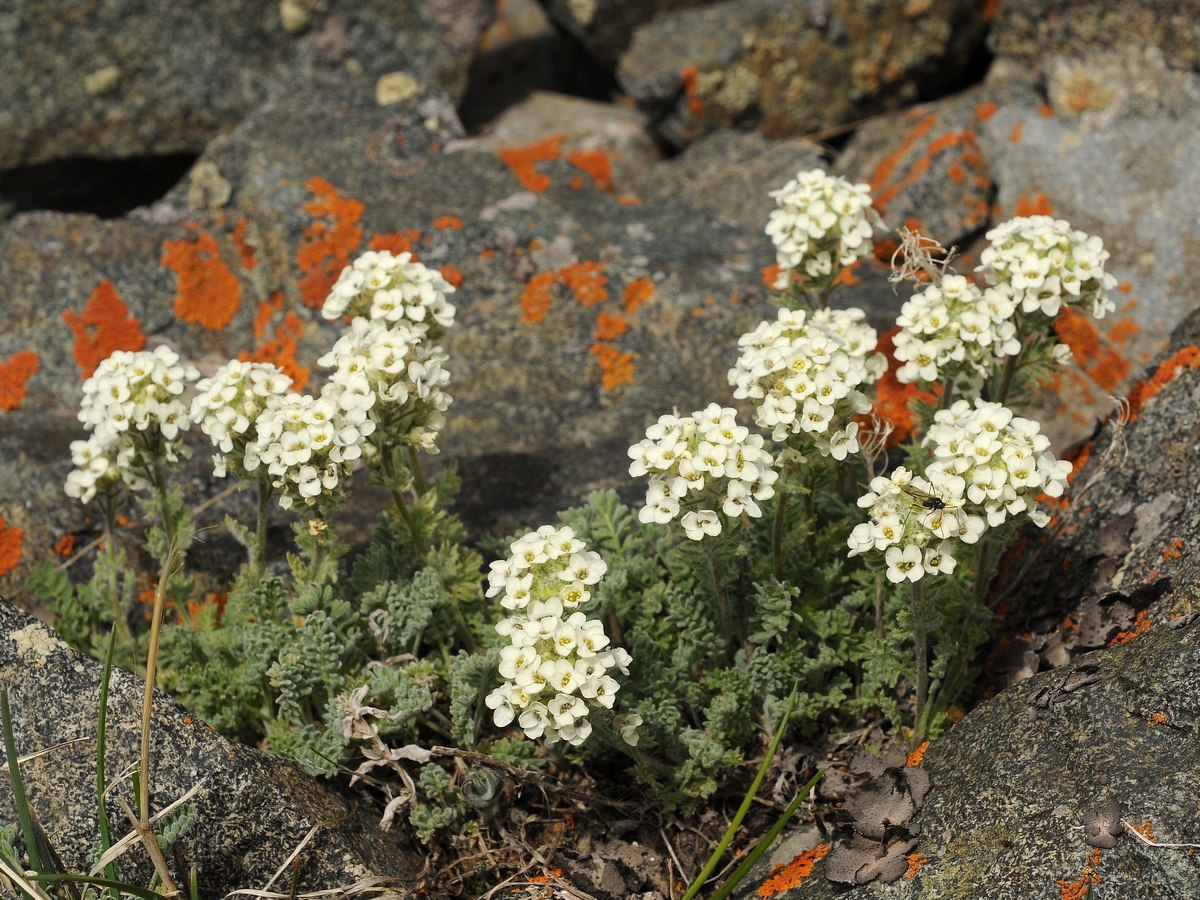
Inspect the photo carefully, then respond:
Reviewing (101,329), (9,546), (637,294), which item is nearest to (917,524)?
(637,294)

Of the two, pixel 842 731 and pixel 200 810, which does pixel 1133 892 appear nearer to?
pixel 842 731

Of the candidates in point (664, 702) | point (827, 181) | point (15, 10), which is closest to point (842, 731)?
point (664, 702)

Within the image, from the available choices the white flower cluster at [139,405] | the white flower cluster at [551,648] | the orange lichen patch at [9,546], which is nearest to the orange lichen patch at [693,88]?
the white flower cluster at [139,405]

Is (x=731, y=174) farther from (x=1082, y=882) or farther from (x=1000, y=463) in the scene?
(x=1082, y=882)

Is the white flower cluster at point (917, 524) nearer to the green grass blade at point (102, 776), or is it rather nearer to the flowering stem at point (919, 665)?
the flowering stem at point (919, 665)

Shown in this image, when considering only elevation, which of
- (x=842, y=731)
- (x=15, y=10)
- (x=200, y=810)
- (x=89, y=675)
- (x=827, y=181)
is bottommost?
(x=842, y=731)

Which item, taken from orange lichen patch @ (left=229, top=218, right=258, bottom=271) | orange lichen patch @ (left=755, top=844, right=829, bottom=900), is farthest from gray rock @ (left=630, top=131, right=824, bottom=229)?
orange lichen patch @ (left=755, top=844, right=829, bottom=900)

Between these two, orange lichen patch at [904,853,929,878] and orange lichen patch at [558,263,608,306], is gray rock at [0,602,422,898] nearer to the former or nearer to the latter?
orange lichen patch at [904,853,929,878]
